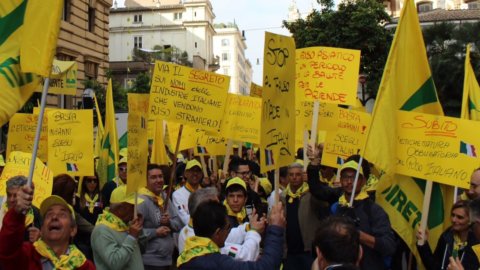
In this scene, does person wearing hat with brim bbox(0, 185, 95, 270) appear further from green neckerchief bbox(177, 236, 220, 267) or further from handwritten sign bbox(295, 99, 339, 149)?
handwritten sign bbox(295, 99, 339, 149)

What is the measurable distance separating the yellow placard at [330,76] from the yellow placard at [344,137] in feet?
2.13

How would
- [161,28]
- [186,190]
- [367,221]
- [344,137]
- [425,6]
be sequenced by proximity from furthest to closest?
[161,28] < [425,6] < [344,137] < [186,190] < [367,221]

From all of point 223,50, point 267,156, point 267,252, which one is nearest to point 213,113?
point 267,156

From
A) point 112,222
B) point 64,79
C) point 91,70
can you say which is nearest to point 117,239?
point 112,222

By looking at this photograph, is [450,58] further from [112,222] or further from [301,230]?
[112,222]

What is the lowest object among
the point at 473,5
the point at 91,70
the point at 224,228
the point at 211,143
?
the point at 224,228

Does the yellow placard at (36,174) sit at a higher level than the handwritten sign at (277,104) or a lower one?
lower

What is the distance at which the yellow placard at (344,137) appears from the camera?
7.97 meters

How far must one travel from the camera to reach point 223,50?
121 m

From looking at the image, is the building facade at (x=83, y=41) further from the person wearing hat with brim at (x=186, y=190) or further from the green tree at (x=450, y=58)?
the person wearing hat with brim at (x=186, y=190)

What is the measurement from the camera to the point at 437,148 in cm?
554

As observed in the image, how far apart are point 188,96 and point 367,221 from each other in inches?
133

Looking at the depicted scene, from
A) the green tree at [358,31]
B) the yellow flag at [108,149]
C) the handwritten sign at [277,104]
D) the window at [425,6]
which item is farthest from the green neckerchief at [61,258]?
the window at [425,6]

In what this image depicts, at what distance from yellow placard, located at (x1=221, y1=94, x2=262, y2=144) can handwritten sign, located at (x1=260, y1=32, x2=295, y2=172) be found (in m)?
3.81
